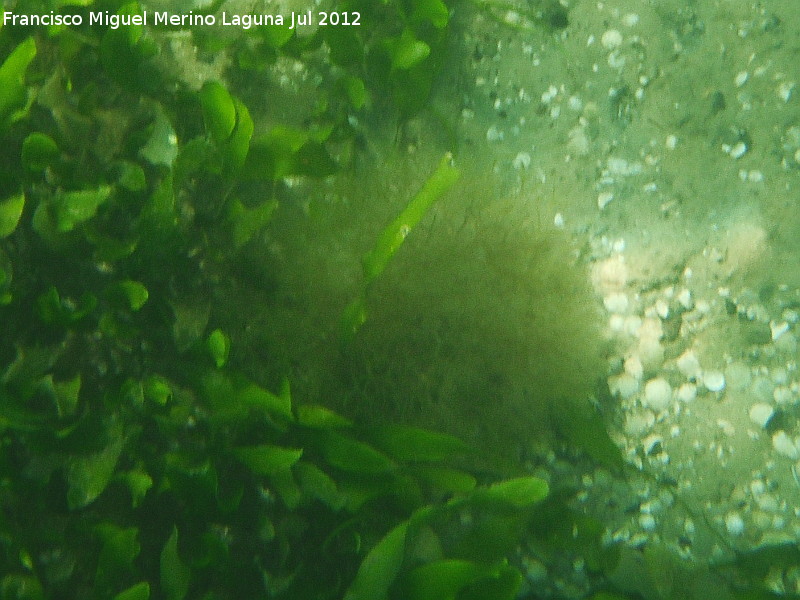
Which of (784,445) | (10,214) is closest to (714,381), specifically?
(784,445)

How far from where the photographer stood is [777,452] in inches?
82.5

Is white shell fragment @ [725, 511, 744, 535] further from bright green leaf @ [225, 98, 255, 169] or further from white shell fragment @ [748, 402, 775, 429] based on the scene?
bright green leaf @ [225, 98, 255, 169]

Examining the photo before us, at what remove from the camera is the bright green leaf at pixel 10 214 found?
1.62 m

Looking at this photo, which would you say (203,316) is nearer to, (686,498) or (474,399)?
(474,399)

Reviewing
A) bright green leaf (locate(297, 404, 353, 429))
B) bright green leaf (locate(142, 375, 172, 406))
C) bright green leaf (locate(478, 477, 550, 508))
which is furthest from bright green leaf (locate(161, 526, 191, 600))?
bright green leaf (locate(478, 477, 550, 508))

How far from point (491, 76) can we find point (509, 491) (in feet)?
5.65

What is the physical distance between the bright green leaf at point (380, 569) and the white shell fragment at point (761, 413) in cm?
144

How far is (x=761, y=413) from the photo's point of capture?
6.97ft

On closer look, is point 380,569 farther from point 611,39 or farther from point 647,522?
point 611,39

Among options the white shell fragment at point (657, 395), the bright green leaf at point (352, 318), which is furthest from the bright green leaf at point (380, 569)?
the white shell fragment at point (657, 395)

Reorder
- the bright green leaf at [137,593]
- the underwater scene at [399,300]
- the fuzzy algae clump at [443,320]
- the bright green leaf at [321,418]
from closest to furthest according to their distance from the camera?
the bright green leaf at [137,593] → the underwater scene at [399,300] → the bright green leaf at [321,418] → the fuzzy algae clump at [443,320]

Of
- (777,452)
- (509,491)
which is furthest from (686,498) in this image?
(509,491)

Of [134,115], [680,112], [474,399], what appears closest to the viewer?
[134,115]

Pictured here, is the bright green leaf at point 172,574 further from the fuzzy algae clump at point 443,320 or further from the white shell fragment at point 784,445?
the white shell fragment at point 784,445
